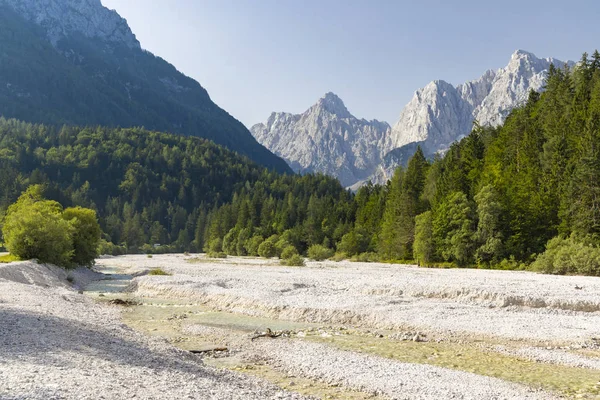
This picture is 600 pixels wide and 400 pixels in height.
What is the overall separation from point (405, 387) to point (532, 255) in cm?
6288

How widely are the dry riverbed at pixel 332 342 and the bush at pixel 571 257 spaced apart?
556 inches

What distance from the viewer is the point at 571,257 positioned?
55469mm

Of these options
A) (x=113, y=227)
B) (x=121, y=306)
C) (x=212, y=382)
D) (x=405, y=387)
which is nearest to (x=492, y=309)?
(x=405, y=387)

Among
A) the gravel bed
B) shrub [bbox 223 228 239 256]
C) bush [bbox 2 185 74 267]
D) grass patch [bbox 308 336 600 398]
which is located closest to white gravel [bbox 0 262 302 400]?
grass patch [bbox 308 336 600 398]

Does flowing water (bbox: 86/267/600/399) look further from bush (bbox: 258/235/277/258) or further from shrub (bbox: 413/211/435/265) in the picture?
bush (bbox: 258/235/277/258)

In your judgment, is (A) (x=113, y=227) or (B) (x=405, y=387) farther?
(A) (x=113, y=227)

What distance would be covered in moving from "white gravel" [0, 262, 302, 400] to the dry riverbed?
0.09 metres

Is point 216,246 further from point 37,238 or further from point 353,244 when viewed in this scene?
point 37,238

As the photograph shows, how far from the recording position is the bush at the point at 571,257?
53.7m

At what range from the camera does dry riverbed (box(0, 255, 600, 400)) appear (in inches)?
589

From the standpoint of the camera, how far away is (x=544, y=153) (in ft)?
247

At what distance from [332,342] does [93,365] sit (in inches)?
502

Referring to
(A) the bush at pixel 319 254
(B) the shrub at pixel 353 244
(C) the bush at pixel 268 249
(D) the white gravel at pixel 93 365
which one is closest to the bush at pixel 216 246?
(C) the bush at pixel 268 249

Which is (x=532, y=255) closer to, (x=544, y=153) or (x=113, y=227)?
(x=544, y=153)
